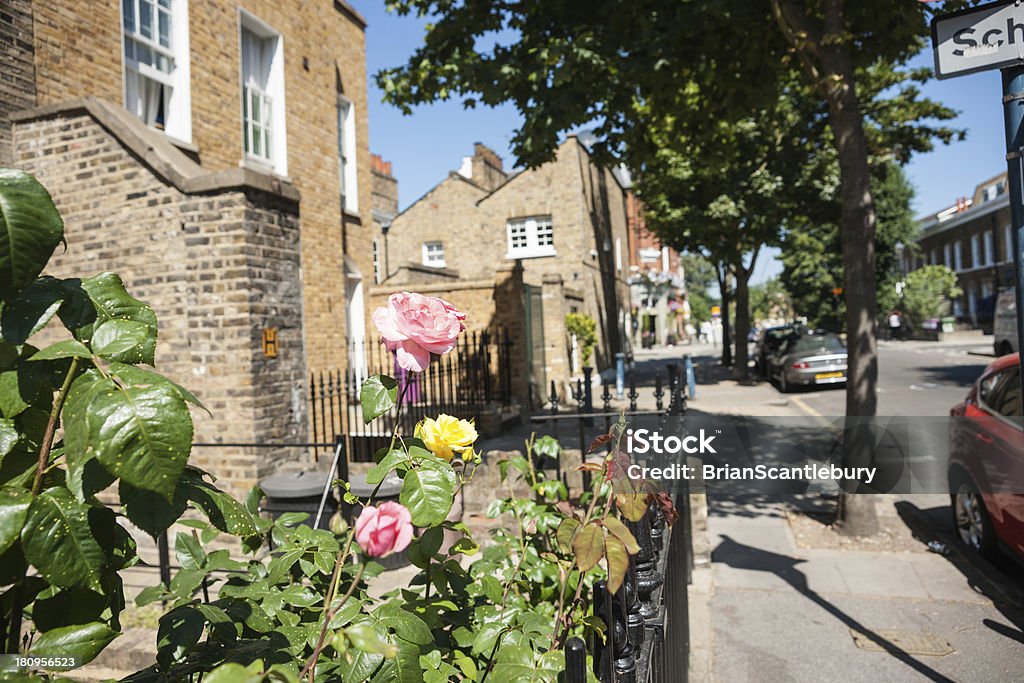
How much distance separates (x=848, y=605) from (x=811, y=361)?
14.0m

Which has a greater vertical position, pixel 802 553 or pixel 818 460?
pixel 818 460

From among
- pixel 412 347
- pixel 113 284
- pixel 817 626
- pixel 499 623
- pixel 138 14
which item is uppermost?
pixel 138 14

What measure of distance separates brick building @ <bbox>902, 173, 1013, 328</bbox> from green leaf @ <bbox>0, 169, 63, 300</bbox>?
50.1 m

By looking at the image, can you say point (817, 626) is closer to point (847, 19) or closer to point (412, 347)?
point (412, 347)

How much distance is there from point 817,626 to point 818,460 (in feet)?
9.44

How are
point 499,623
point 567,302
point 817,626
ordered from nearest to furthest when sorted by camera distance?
point 499,623 < point 817,626 < point 567,302

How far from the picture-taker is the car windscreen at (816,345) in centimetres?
1803

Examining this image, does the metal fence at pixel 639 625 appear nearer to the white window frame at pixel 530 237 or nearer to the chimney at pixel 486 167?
the white window frame at pixel 530 237

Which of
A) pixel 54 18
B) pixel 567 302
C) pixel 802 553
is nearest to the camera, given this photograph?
pixel 802 553

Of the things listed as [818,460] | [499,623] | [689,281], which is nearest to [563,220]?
[818,460]

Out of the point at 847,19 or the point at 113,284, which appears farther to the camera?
the point at 847,19

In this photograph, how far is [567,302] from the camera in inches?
742

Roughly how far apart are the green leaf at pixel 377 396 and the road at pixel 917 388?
44.1 ft

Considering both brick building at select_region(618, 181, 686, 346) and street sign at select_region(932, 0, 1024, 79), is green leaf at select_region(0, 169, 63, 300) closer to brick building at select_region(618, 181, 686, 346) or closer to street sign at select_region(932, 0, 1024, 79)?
street sign at select_region(932, 0, 1024, 79)
